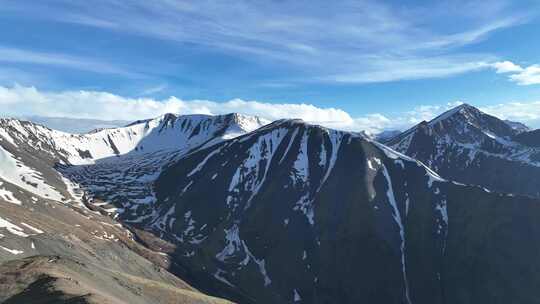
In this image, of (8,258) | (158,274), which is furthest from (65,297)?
(158,274)

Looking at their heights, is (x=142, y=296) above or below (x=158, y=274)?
above

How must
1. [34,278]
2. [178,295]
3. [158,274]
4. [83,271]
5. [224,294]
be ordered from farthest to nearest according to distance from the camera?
[224,294] < [158,274] < [178,295] < [83,271] < [34,278]

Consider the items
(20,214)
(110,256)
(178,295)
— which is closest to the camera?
(178,295)

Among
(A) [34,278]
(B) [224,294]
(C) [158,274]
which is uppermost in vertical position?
(A) [34,278]

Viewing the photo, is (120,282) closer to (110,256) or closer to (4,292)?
(4,292)

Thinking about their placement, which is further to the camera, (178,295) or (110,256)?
(110,256)

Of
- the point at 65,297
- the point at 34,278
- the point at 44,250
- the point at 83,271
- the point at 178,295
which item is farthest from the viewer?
the point at 44,250

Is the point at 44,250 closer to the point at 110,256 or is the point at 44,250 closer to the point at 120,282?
the point at 110,256

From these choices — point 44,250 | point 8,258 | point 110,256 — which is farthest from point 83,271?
point 110,256

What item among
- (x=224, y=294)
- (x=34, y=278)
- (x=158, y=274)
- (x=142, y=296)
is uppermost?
(x=34, y=278)
